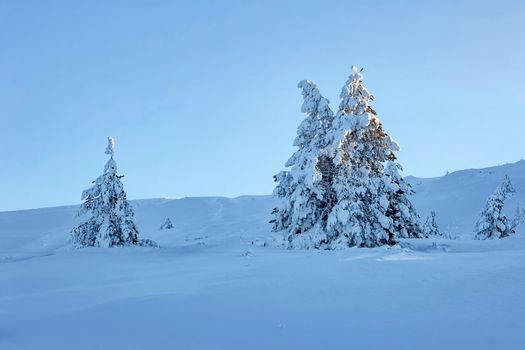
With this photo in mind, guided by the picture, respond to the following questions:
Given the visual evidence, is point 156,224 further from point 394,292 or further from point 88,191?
point 394,292

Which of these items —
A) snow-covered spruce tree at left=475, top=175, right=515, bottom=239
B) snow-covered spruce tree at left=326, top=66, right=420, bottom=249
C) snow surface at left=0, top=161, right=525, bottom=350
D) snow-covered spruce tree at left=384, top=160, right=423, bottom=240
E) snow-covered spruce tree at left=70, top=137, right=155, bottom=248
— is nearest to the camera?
snow surface at left=0, top=161, right=525, bottom=350

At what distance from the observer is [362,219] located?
19.5m

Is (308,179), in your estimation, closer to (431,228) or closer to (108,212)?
A: (108,212)

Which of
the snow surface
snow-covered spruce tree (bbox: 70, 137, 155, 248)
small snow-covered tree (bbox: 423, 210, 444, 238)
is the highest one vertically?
snow-covered spruce tree (bbox: 70, 137, 155, 248)

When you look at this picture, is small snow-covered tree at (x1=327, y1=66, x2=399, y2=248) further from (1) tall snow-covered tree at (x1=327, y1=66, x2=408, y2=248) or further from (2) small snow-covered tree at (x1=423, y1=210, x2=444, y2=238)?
(2) small snow-covered tree at (x1=423, y1=210, x2=444, y2=238)

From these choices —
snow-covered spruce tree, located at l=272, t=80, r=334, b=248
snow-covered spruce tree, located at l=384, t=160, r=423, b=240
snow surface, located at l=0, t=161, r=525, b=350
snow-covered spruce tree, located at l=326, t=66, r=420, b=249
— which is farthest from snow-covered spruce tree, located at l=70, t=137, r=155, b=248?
snow-covered spruce tree, located at l=384, t=160, r=423, b=240

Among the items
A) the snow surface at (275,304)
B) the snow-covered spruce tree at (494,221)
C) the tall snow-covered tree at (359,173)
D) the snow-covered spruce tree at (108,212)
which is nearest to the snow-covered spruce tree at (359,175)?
the tall snow-covered tree at (359,173)

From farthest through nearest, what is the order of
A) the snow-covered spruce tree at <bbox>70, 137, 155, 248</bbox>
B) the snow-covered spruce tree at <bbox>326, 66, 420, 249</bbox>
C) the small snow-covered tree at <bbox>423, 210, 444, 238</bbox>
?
1. the small snow-covered tree at <bbox>423, 210, 444, 238</bbox>
2. the snow-covered spruce tree at <bbox>70, 137, 155, 248</bbox>
3. the snow-covered spruce tree at <bbox>326, 66, 420, 249</bbox>

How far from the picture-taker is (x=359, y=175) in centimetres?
1992

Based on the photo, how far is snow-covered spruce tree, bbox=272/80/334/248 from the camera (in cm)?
2039

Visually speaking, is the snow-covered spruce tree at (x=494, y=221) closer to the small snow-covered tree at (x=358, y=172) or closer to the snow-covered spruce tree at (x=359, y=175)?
the snow-covered spruce tree at (x=359, y=175)

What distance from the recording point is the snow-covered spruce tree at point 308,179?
66.9ft

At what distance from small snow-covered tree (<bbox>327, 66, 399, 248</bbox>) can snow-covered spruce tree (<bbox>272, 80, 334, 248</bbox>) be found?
0.90 m

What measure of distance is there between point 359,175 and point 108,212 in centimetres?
1529
